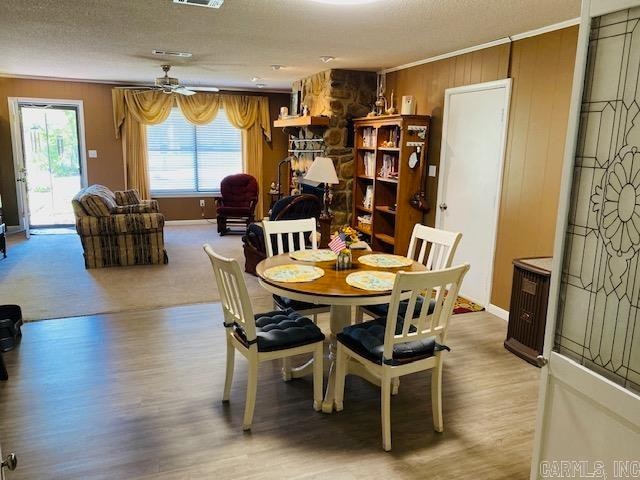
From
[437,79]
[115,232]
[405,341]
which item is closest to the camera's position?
[405,341]

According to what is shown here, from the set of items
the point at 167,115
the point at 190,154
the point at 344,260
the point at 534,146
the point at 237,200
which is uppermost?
the point at 167,115

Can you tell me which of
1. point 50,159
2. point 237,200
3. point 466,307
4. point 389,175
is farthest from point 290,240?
point 50,159

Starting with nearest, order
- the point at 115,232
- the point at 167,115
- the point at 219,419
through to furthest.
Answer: the point at 219,419
the point at 115,232
the point at 167,115

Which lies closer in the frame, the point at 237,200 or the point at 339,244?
the point at 339,244

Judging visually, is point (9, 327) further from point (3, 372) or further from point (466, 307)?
point (466, 307)

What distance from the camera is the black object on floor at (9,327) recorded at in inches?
134

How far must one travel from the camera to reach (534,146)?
148 inches

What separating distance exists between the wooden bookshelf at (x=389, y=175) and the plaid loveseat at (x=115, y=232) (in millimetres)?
2503

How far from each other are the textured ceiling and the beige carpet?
2.36 meters

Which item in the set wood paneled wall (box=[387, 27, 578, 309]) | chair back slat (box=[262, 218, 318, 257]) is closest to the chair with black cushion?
chair back slat (box=[262, 218, 318, 257])

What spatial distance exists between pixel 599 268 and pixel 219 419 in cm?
203

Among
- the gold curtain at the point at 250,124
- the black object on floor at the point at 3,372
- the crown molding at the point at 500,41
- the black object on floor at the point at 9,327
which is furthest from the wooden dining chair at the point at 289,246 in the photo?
the gold curtain at the point at 250,124

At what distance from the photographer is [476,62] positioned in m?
4.36

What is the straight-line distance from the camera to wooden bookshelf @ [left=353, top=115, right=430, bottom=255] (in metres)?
4.96
